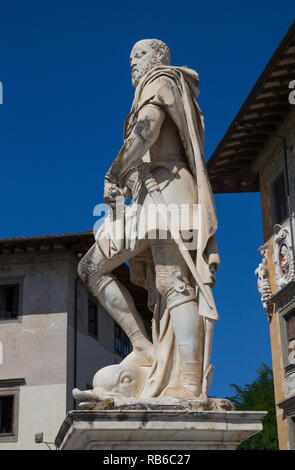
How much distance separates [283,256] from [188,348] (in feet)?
65.7

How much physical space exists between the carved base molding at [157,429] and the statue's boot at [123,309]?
85 cm

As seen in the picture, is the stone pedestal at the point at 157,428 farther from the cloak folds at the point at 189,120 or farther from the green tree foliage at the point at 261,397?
the green tree foliage at the point at 261,397

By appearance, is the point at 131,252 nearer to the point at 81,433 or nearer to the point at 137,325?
the point at 137,325

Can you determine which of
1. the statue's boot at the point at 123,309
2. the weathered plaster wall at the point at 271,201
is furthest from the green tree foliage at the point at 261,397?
the statue's boot at the point at 123,309

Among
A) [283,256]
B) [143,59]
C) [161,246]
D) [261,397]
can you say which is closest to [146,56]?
[143,59]

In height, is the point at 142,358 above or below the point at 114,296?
below

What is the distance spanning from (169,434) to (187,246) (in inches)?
56.6

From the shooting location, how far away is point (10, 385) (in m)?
27.9

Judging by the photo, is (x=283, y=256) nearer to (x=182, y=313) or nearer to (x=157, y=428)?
(x=182, y=313)

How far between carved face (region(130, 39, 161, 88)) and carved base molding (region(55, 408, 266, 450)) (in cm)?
282

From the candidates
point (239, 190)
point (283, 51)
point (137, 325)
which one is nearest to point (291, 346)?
point (239, 190)

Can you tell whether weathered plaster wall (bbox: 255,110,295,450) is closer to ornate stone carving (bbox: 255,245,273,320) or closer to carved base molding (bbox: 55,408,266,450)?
ornate stone carving (bbox: 255,245,273,320)

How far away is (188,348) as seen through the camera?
557 cm
